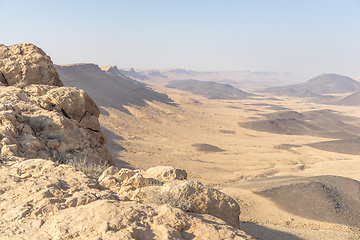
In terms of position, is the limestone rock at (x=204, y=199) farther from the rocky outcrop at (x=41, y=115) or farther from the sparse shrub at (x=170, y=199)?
the rocky outcrop at (x=41, y=115)

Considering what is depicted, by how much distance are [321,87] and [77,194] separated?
12312 cm

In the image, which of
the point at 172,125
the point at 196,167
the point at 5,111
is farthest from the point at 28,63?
the point at 172,125

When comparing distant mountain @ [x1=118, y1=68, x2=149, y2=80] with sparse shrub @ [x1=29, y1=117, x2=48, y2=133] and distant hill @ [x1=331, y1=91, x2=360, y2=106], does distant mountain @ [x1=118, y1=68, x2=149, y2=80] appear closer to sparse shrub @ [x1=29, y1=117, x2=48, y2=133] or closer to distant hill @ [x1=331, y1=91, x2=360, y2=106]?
distant hill @ [x1=331, y1=91, x2=360, y2=106]

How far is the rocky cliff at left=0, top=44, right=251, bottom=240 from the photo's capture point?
9.44 ft

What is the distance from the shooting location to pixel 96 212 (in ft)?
9.91

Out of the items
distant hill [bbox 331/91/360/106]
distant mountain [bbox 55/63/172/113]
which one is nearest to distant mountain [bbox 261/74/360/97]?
distant hill [bbox 331/91/360/106]

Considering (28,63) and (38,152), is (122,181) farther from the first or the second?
(28,63)

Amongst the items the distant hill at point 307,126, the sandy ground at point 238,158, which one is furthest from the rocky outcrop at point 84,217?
the distant hill at point 307,126

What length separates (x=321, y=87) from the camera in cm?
11006

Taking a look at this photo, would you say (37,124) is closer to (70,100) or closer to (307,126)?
(70,100)

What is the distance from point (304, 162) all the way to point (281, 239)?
1501 cm

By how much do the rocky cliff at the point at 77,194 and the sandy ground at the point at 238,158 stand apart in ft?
18.7

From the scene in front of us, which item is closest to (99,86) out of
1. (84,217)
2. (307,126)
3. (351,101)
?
(307,126)

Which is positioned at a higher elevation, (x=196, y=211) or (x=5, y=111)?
(x=5, y=111)
